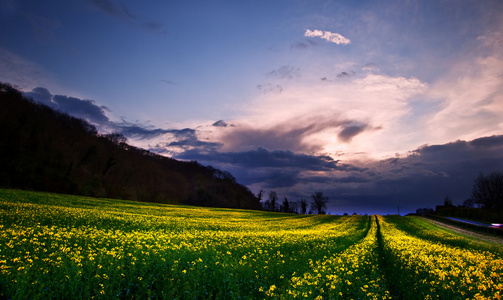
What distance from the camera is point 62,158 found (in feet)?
206

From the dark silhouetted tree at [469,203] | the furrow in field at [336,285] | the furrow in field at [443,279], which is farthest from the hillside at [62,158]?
the dark silhouetted tree at [469,203]

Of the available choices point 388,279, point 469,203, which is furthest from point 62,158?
point 469,203

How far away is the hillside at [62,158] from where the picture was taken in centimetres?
5406

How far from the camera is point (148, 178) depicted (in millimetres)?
103812

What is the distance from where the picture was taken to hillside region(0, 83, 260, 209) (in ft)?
177

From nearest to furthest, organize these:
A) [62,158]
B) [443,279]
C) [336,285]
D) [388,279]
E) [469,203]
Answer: [336,285] < [443,279] < [388,279] < [62,158] < [469,203]

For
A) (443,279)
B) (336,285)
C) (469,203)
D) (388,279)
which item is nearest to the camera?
(336,285)

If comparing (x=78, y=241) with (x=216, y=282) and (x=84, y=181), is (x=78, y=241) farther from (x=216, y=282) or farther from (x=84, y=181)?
(x=84, y=181)

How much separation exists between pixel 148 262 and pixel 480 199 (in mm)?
113410

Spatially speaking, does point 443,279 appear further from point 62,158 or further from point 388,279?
point 62,158

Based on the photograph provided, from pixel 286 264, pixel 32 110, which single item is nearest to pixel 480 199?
pixel 286 264

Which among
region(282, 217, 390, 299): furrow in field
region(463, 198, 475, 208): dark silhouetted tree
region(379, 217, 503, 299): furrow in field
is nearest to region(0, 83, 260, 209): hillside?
region(282, 217, 390, 299): furrow in field

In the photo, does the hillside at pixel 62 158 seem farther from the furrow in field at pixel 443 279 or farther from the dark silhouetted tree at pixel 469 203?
the dark silhouetted tree at pixel 469 203

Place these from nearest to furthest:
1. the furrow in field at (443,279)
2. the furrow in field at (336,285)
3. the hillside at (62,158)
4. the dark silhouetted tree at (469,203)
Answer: the furrow in field at (336,285) → the furrow in field at (443,279) → the hillside at (62,158) → the dark silhouetted tree at (469,203)
